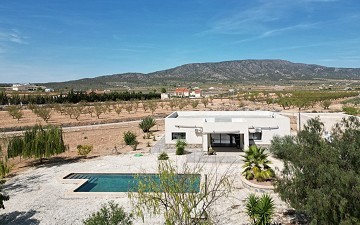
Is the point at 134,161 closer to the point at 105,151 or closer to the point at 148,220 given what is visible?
the point at 105,151

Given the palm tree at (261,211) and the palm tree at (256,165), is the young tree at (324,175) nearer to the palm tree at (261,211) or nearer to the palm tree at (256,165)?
the palm tree at (261,211)

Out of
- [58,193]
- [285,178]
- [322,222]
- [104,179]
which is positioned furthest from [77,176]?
[322,222]

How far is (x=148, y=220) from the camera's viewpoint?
14.8m

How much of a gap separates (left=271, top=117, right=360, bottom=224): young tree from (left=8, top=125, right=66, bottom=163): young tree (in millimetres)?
20505

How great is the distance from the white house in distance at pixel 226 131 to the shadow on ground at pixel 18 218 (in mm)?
16678

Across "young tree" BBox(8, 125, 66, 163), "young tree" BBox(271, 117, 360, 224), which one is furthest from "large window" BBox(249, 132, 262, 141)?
"young tree" BBox(8, 125, 66, 163)

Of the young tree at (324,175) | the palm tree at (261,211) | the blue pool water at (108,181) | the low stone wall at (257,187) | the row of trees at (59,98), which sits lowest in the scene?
the blue pool water at (108,181)

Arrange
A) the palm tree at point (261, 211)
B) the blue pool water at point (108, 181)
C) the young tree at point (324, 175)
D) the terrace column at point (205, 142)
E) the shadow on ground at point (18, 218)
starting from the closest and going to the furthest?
the young tree at point (324, 175) → the palm tree at point (261, 211) → the shadow on ground at point (18, 218) → the blue pool water at point (108, 181) → the terrace column at point (205, 142)

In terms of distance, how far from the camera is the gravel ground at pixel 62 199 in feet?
50.1

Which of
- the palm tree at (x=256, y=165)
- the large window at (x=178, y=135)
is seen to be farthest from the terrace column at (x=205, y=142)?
the palm tree at (x=256, y=165)

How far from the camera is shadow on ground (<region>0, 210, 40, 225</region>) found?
49.0ft

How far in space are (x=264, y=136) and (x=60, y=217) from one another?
20.5 metres

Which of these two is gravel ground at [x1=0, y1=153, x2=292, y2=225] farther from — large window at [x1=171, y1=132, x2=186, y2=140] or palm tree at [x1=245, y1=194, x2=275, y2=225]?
large window at [x1=171, y1=132, x2=186, y2=140]

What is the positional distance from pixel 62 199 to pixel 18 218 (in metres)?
2.87
